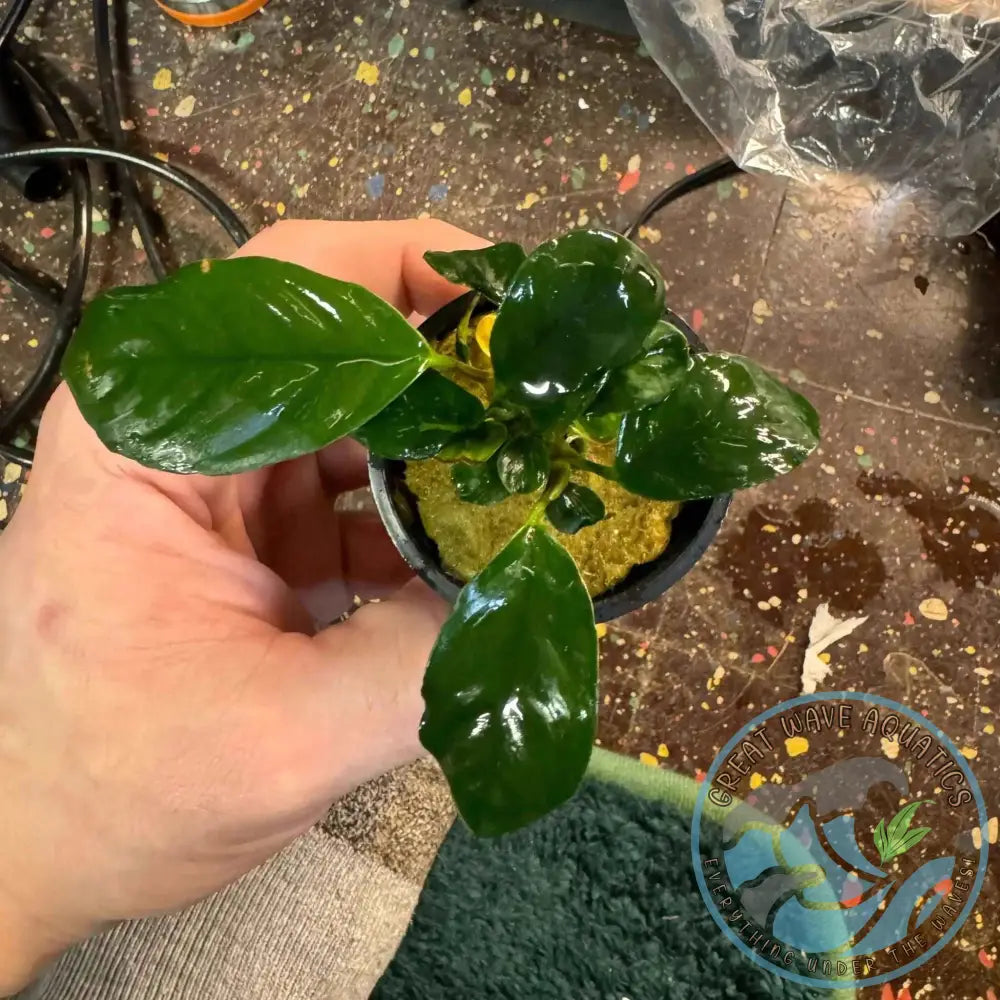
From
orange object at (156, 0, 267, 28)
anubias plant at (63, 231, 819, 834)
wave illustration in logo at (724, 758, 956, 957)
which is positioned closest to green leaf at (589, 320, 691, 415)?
anubias plant at (63, 231, 819, 834)

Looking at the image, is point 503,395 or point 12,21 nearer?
point 503,395

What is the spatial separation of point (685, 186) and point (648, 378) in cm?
62

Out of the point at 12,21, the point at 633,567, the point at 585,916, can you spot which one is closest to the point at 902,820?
the point at 585,916

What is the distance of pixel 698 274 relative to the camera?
867 mm

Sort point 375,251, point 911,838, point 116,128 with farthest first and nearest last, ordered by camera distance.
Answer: point 116,128 < point 911,838 < point 375,251

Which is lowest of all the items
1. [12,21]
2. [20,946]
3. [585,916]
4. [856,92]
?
[585,916]

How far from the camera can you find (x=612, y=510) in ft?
1.41

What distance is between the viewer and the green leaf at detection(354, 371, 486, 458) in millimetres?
330

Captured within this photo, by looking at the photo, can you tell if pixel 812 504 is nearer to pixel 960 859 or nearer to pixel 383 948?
pixel 960 859

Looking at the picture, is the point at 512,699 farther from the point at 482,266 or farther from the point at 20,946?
the point at 20,946

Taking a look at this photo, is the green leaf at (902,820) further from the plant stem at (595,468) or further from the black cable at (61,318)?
the black cable at (61,318)

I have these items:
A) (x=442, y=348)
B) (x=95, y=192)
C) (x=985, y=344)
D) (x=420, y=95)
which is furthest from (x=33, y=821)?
(x=985, y=344)

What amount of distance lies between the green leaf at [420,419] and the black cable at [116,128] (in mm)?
644

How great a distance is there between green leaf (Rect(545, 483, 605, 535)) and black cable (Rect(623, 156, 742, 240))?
55 cm
